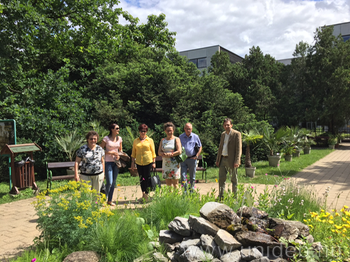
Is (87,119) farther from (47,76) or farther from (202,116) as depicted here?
(202,116)

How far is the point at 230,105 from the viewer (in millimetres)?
13859

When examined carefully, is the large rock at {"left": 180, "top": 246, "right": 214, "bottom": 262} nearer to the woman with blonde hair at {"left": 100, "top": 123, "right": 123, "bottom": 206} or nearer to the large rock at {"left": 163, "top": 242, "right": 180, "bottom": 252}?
the large rock at {"left": 163, "top": 242, "right": 180, "bottom": 252}

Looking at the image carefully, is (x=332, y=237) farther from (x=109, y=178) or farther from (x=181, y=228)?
(x=109, y=178)

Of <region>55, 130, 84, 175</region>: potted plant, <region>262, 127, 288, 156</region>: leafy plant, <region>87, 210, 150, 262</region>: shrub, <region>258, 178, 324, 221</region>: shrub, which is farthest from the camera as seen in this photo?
<region>262, 127, 288, 156</region>: leafy plant

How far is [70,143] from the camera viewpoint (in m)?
9.95

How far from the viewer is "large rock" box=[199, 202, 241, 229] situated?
346cm

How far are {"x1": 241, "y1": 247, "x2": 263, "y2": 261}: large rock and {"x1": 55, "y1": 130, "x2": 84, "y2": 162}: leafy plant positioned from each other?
807 centimetres

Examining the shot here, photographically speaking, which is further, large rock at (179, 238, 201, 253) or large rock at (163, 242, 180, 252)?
large rock at (163, 242, 180, 252)

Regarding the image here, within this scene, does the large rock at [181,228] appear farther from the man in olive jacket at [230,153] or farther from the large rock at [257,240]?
the man in olive jacket at [230,153]

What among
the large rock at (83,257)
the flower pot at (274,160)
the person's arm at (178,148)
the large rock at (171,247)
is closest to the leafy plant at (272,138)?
the flower pot at (274,160)

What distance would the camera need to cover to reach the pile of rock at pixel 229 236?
9.96 ft

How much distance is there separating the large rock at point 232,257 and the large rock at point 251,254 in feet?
0.16

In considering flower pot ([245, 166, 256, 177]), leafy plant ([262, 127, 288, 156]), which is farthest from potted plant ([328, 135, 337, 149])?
flower pot ([245, 166, 256, 177])

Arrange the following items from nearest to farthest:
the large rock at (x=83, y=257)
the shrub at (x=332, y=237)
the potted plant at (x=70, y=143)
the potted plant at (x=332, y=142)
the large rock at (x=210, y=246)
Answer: the shrub at (x=332, y=237), the large rock at (x=83, y=257), the large rock at (x=210, y=246), the potted plant at (x=70, y=143), the potted plant at (x=332, y=142)
